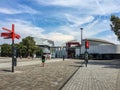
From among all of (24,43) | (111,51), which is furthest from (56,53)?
(111,51)

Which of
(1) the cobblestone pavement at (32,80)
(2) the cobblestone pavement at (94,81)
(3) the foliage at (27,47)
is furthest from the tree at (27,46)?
(2) the cobblestone pavement at (94,81)

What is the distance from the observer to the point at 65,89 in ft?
45.3

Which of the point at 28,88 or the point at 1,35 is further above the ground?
the point at 1,35

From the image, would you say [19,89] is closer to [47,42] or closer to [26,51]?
[26,51]

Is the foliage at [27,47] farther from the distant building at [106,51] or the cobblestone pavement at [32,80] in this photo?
the cobblestone pavement at [32,80]

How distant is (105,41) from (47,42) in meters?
43.9

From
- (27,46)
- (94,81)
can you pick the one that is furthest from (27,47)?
(94,81)

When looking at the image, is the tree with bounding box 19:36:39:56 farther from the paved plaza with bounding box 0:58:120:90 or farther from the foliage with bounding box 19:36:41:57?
the paved plaza with bounding box 0:58:120:90

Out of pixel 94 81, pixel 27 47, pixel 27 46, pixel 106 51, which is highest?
pixel 27 46

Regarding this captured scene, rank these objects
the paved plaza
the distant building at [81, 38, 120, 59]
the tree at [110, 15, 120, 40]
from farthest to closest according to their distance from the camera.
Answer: the distant building at [81, 38, 120, 59]
the tree at [110, 15, 120, 40]
the paved plaza

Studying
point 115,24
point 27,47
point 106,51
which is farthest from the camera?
point 27,47

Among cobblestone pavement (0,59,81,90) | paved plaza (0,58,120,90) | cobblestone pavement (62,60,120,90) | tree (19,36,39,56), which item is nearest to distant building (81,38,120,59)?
tree (19,36,39,56)

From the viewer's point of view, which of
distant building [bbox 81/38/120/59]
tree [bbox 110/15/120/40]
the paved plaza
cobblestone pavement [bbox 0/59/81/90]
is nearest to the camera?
cobblestone pavement [bbox 0/59/81/90]

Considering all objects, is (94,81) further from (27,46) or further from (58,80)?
(27,46)
